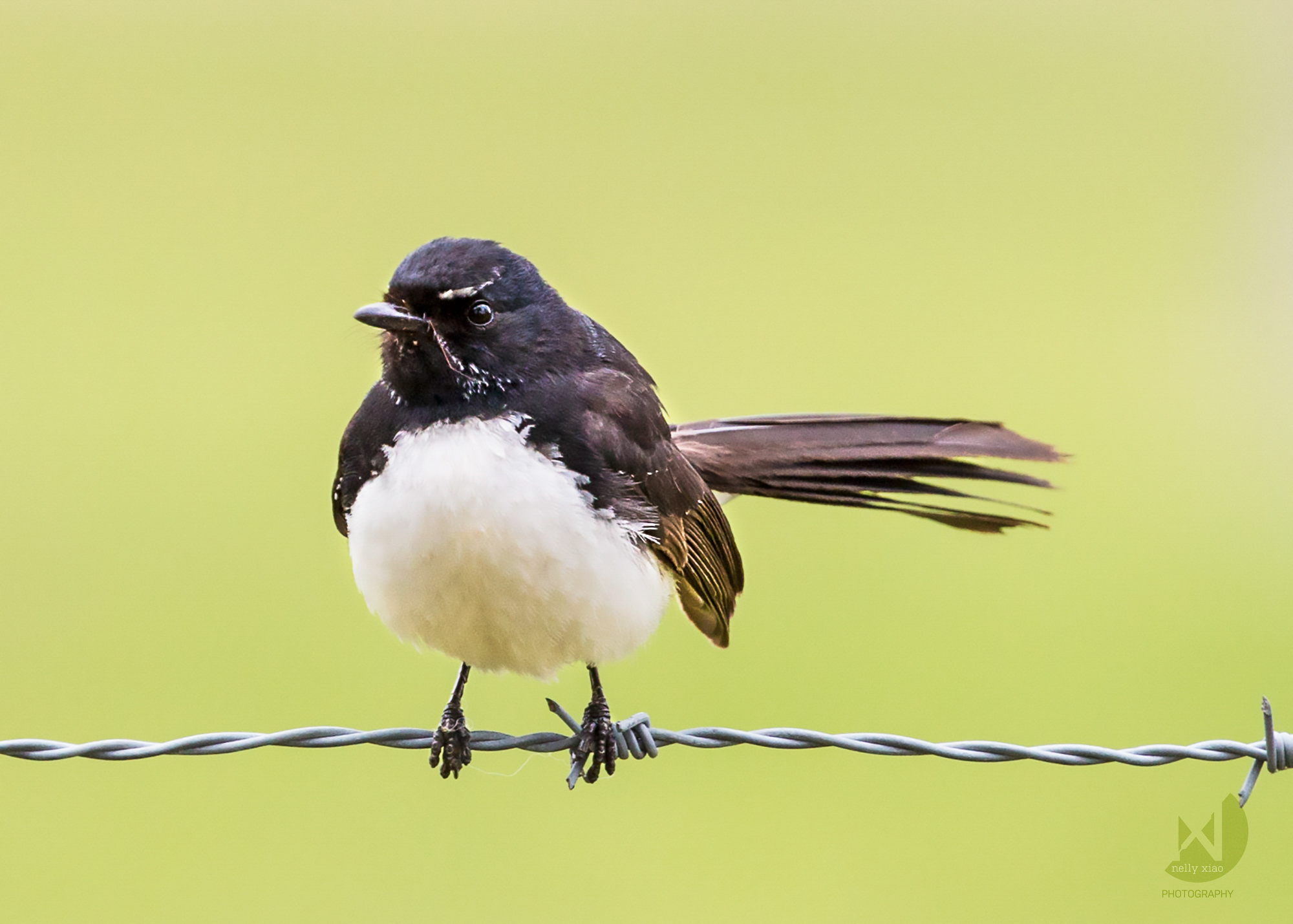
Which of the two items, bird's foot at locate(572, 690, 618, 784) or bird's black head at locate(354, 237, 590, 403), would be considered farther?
bird's foot at locate(572, 690, 618, 784)

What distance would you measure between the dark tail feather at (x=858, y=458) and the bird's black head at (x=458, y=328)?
1.20m

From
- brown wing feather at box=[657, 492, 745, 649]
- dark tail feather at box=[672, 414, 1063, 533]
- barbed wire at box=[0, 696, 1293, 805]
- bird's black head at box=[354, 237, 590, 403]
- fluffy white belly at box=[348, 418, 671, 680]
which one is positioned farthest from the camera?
dark tail feather at box=[672, 414, 1063, 533]

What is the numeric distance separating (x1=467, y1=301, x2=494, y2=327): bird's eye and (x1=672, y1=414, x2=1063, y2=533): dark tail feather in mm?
1269

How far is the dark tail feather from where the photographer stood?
5367 mm

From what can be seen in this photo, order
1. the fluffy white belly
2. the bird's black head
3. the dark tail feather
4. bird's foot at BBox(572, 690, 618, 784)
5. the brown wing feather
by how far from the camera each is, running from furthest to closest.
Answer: the dark tail feather, the brown wing feather, bird's foot at BBox(572, 690, 618, 784), the bird's black head, the fluffy white belly

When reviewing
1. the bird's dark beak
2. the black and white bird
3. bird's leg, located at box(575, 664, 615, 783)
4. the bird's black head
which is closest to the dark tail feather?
the black and white bird

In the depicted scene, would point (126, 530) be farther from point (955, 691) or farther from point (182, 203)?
point (955, 691)

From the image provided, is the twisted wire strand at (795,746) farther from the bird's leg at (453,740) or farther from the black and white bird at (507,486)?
the bird's leg at (453,740)

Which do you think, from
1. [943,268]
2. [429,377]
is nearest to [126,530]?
[429,377]

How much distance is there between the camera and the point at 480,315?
4.34 meters

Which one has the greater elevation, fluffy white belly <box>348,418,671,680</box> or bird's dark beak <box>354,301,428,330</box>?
bird's dark beak <box>354,301,428,330</box>

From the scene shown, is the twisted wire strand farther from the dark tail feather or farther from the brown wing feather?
the dark tail feather

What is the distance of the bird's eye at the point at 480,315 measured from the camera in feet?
14.2

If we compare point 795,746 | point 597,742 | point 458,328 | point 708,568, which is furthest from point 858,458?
point 458,328
